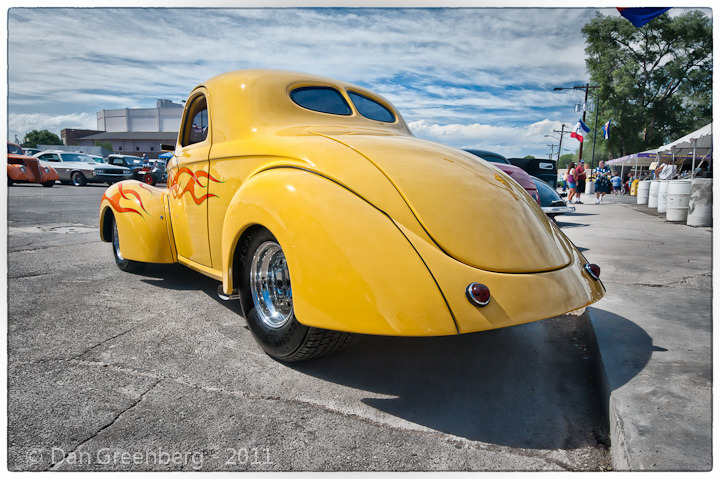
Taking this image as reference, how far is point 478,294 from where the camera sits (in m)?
1.91

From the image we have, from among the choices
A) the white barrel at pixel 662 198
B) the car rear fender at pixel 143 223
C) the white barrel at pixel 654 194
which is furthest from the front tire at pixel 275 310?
the white barrel at pixel 654 194

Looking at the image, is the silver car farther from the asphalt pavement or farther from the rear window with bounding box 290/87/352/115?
the rear window with bounding box 290/87/352/115

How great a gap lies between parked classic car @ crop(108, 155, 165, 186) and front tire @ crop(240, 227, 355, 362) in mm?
18302

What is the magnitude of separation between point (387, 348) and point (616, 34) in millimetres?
2108

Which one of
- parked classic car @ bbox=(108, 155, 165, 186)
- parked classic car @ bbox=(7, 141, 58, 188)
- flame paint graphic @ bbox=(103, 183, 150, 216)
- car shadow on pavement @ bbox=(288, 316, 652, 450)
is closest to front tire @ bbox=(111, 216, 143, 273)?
flame paint graphic @ bbox=(103, 183, 150, 216)

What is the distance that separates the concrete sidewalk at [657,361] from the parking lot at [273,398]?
0.57 ft

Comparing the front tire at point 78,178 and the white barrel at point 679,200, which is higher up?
the front tire at point 78,178

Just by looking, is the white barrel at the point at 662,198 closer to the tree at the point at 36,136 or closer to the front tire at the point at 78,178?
the tree at the point at 36,136

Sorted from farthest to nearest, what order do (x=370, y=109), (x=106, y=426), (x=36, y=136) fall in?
(x=36, y=136) → (x=370, y=109) → (x=106, y=426)

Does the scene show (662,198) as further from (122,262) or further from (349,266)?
(349,266)

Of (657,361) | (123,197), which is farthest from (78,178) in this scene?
(657,361)

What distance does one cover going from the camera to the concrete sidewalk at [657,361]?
65.1 inches

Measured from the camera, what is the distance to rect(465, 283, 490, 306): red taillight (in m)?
1.90

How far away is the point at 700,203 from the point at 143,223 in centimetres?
991
